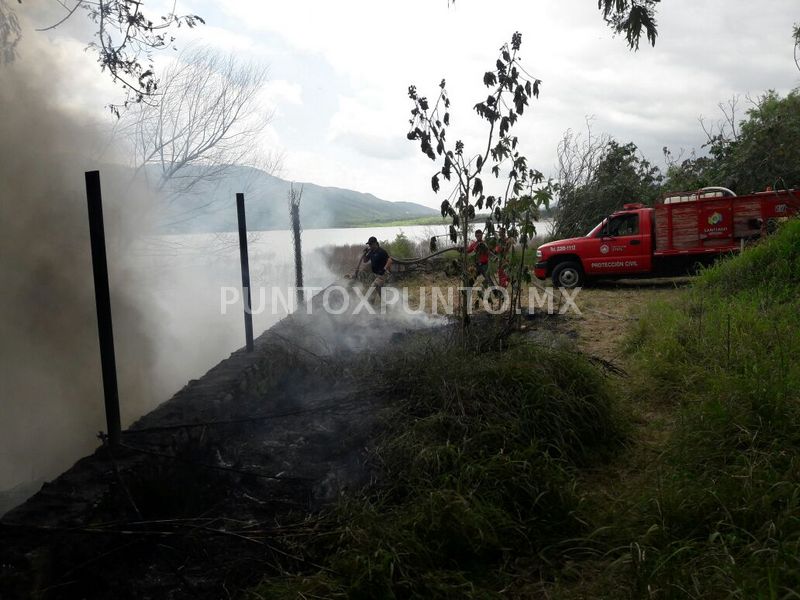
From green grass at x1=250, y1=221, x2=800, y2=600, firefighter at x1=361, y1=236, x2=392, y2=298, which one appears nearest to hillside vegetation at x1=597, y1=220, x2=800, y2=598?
green grass at x1=250, y1=221, x2=800, y2=600

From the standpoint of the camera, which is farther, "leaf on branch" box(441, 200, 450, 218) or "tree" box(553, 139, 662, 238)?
"tree" box(553, 139, 662, 238)

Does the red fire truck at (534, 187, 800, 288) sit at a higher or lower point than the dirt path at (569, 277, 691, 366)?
Result: higher

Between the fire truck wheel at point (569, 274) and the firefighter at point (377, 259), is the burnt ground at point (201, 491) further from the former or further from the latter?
the fire truck wheel at point (569, 274)

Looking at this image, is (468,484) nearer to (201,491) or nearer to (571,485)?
(571,485)

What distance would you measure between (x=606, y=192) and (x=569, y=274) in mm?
6692

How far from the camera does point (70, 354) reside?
7898 millimetres

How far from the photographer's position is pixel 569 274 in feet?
42.7

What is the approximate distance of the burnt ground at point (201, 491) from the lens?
2389 millimetres

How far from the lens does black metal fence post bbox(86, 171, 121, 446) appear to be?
3.16 meters

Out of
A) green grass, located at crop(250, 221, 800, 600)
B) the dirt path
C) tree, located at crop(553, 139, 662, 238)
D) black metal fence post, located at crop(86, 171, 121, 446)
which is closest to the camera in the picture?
green grass, located at crop(250, 221, 800, 600)

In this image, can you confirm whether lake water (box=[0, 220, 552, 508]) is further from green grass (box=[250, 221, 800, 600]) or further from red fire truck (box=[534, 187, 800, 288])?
red fire truck (box=[534, 187, 800, 288])

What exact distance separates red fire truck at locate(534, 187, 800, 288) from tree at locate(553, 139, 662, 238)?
5.27 m

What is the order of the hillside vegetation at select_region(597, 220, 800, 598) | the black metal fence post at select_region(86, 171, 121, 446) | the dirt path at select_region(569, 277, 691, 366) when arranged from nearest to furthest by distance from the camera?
the hillside vegetation at select_region(597, 220, 800, 598)
the black metal fence post at select_region(86, 171, 121, 446)
the dirt path at select_region(569, 277, 691, 366)

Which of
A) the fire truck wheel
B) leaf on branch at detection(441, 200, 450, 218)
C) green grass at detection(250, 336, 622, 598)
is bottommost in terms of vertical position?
green grass at detection(250, 336, 622, 598)
